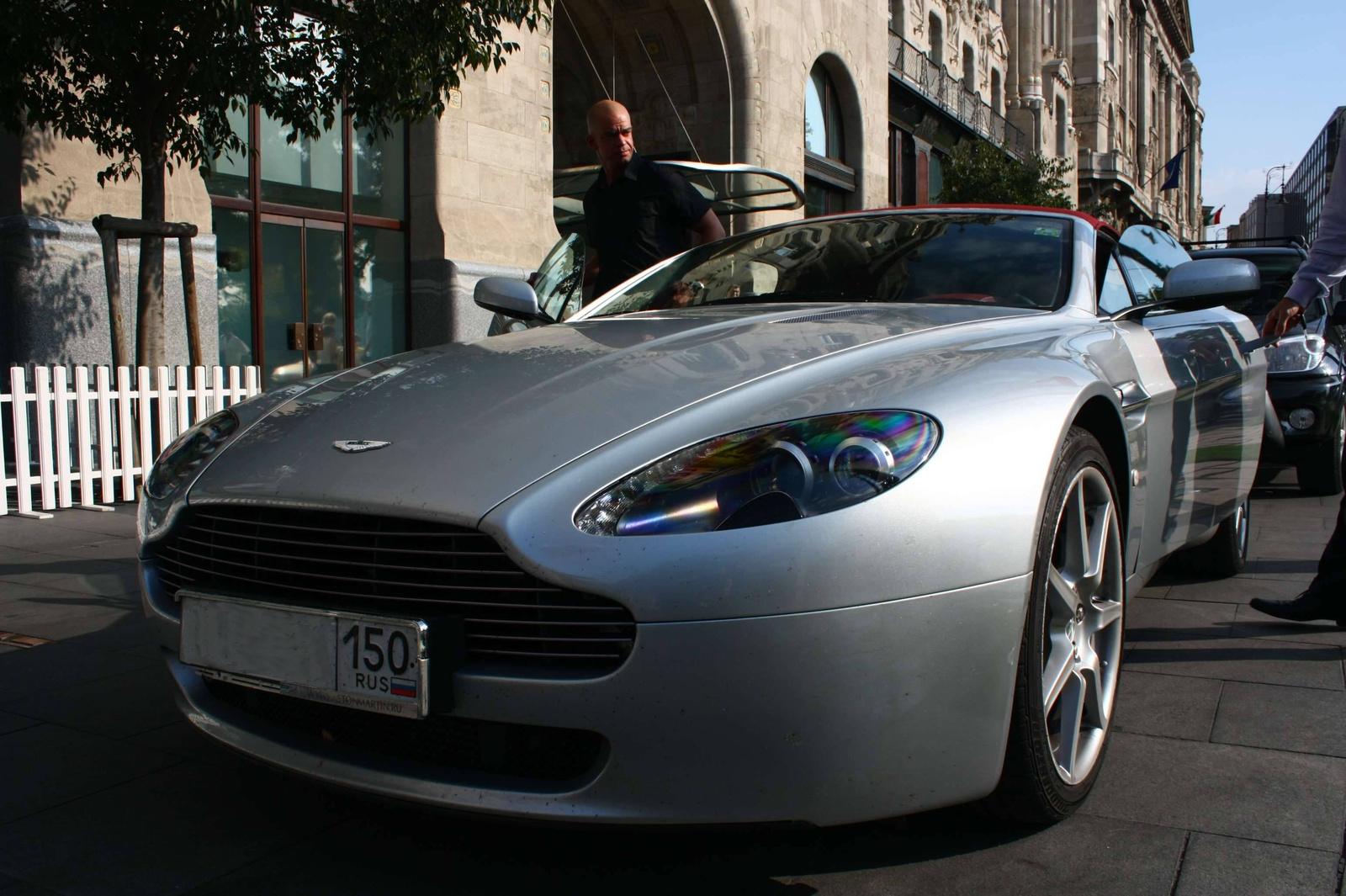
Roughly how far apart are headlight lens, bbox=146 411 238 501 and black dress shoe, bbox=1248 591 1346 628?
3.13m

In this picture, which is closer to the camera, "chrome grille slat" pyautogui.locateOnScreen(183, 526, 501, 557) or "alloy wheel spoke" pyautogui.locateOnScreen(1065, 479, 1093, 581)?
"chrome grille slat" pyautogui.locateOnScreen(183, 526, 501, 557)

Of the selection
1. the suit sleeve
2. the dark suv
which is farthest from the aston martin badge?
the dark suv

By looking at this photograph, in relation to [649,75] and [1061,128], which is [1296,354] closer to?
[649,75]

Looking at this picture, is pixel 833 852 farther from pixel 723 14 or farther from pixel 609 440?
pixel 723 14

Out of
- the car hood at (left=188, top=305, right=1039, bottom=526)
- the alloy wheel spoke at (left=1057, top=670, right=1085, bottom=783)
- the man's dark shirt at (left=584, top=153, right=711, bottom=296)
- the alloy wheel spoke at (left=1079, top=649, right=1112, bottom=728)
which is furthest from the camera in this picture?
the man's dark shirt at (left=584, top=153, right=711, bottom=296)

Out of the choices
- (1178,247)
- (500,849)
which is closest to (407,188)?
(1178,247)

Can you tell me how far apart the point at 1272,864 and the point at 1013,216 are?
6.77 feet

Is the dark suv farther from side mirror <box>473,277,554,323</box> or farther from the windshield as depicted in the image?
side mirror <box>473,277,554,323</box>

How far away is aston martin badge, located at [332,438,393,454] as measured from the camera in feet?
6.89

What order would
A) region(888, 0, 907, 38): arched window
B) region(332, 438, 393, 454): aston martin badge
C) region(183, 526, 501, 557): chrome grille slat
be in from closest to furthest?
region(183, 526, 501, 557): chrome grille slat
region(332, 438, 393, 454): aston martin badge
region(888, 0, 907, 38): arched window

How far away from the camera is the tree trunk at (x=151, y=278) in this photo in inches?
291

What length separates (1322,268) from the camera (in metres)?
3.60

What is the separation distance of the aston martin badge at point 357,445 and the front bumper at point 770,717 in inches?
20.0

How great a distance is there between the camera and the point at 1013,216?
352cm
